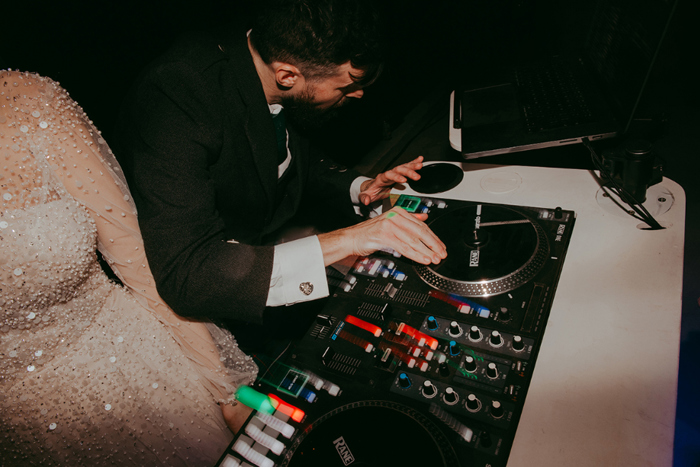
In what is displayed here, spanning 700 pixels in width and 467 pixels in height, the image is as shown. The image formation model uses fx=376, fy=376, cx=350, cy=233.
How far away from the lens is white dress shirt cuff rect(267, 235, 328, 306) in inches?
42.6

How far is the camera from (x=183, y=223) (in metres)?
1.03

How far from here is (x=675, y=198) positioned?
44.6 inches

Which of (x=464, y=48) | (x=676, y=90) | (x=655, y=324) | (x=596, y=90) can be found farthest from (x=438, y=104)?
(x=655, y=324)

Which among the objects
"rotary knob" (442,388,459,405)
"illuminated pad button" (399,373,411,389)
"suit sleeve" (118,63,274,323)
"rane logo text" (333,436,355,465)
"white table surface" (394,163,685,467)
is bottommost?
"white table surface" (394,163,685,467)

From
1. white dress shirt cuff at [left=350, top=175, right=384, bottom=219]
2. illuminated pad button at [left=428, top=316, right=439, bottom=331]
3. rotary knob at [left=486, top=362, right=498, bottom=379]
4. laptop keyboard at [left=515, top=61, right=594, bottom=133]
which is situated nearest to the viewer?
rotary knob at [left=486, top=362, right=498, bottom=379]

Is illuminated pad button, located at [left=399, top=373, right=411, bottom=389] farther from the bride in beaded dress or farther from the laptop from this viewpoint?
the laptop

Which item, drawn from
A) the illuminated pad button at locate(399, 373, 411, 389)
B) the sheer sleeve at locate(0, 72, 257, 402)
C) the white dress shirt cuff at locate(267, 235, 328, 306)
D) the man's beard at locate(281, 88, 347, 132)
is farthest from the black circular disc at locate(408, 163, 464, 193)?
the sheer sleeve at locate(0, 72, 257, 402)

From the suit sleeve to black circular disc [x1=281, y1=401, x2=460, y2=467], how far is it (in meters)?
0.38

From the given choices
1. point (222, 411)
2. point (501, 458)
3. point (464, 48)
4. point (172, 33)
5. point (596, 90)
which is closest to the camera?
point (501, 458)

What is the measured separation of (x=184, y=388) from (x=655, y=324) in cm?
130

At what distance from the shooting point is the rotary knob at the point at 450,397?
0.79 metres

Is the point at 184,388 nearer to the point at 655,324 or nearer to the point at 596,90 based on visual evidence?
the point at 655,324

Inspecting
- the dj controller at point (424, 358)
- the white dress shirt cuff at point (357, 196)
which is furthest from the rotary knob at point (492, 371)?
the white dress shirt cuff at point (357, 196)

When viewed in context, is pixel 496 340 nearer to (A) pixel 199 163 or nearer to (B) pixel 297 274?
(B) pixel 297 274
